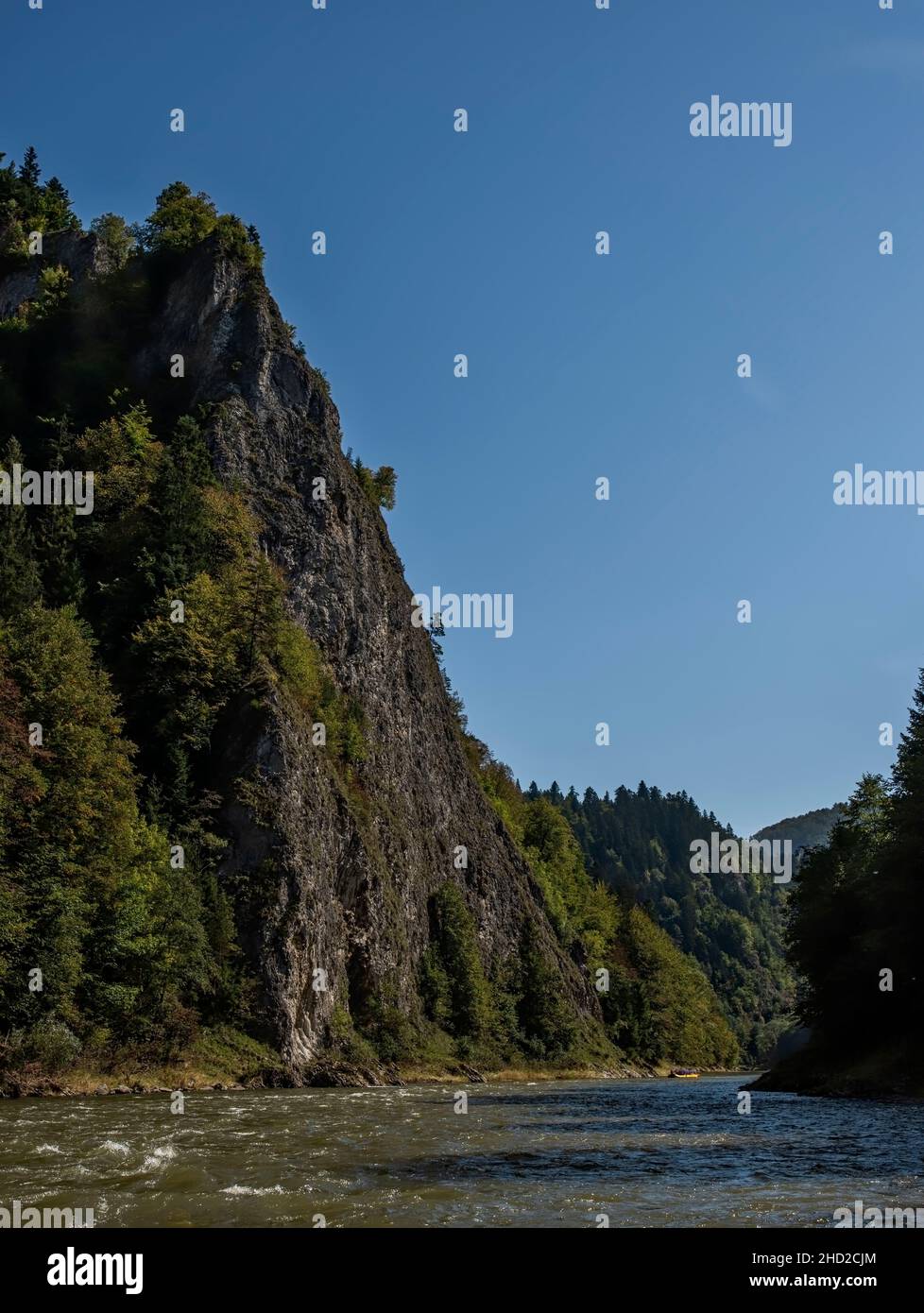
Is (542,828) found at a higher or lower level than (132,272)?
lower

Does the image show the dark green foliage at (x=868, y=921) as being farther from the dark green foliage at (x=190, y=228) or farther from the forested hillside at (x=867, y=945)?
the dark green foliage at (x=190, y=228)

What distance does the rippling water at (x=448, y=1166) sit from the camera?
42.8 feet

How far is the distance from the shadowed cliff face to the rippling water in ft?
89.4

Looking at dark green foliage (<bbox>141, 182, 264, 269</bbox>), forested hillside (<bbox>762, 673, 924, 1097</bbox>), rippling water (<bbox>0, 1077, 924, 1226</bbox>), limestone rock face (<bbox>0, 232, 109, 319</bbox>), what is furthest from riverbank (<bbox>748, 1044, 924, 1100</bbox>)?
limestone rock face (<bbox>0, 232, 109, 319</bbox>)

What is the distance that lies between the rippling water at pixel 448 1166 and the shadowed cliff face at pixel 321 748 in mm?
27260

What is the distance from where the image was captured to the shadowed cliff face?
5906 centimetres

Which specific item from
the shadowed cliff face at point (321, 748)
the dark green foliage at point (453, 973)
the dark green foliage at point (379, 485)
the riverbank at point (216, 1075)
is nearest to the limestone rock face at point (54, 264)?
the shadowed cliff face at point (321, 748)

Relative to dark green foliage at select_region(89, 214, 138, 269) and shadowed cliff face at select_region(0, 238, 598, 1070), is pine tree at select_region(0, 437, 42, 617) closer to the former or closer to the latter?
shadowed cliff face at select_region(0, 238, 598, 1070)

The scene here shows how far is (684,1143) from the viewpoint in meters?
22.6

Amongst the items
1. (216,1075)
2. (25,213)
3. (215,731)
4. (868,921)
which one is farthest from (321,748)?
(25,213)
